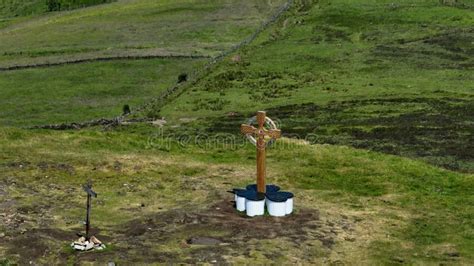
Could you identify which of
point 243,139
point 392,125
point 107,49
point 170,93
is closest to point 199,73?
point 170,93

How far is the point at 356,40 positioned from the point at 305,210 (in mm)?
93990

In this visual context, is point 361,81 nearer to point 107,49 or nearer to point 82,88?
point 82,88

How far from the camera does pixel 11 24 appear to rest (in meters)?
173

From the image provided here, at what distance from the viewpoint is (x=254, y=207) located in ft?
119

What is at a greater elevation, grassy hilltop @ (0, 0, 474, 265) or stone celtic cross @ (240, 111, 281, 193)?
stone celtic cross @ (240, 111, 281, 193)

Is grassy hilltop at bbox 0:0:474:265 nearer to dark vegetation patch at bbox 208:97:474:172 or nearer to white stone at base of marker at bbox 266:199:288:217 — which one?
dark vegetation patch at bbox 208:97:474:172

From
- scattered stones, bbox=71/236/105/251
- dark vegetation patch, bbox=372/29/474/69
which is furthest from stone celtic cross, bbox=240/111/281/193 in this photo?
dark vegetation patch, bbox=372/29/474/69

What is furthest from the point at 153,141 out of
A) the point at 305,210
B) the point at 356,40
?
the point at 356,40

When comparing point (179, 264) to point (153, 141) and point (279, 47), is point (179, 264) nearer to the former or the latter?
point (153, 141)

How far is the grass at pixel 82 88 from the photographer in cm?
8911

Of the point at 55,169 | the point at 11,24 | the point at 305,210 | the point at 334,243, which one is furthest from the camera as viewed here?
the point at 11,24

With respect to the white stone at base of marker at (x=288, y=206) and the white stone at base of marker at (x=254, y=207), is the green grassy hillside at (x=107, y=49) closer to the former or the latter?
the white stone at base of marker at (x=254, y=207)

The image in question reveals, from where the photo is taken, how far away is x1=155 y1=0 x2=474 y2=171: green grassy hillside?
65125mm

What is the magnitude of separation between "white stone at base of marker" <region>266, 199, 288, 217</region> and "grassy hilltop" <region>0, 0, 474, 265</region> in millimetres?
681
